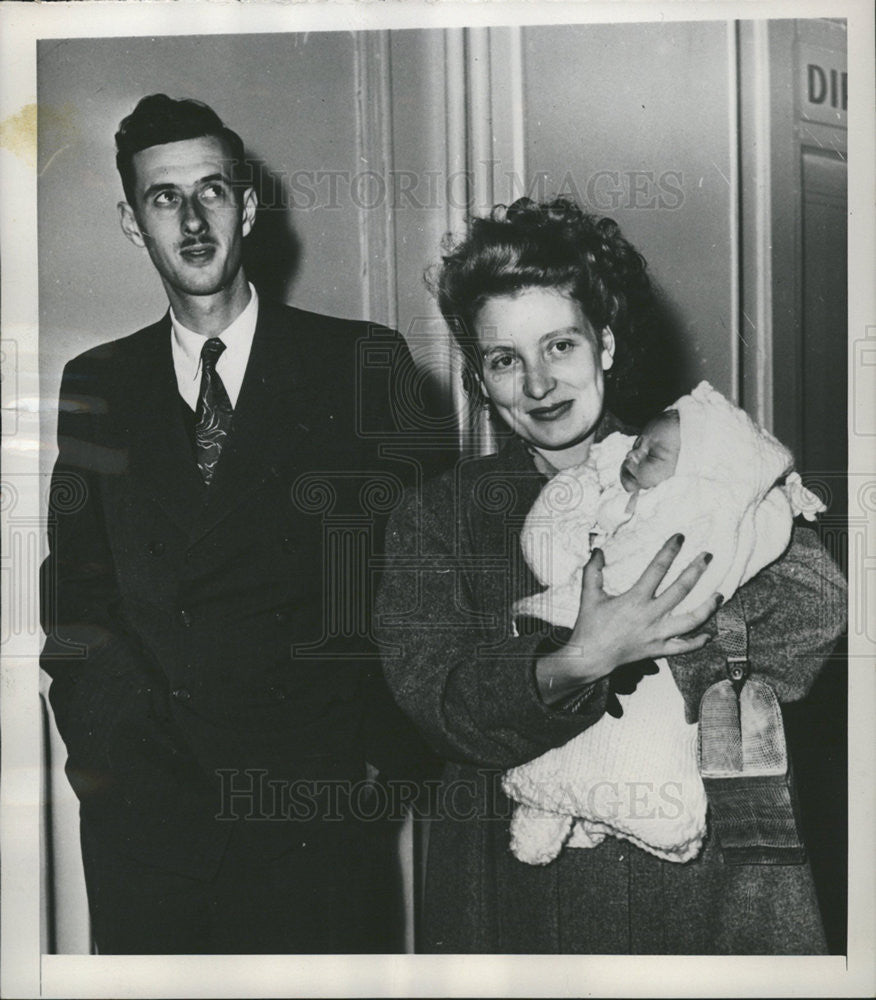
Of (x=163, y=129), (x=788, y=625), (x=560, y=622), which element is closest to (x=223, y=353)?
(x=163, y=129)

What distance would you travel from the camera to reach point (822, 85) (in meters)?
1.22

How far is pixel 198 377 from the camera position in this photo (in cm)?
122

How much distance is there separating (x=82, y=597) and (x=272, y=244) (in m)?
0.52

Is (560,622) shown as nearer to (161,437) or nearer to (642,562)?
(642,562)

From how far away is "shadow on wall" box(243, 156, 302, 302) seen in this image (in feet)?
3.99

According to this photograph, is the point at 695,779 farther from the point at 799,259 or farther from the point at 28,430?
the point at 28,430

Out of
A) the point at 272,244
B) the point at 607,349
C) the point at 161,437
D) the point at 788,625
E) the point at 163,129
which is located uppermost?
the point at 163,129

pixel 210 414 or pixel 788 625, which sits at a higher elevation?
pixel 210 414

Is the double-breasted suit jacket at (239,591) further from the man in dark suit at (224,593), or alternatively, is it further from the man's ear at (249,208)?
the man's ear at (249,208)

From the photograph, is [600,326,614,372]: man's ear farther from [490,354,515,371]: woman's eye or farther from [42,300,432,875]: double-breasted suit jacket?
[42,300,432,875]: double-breasted suit jacket

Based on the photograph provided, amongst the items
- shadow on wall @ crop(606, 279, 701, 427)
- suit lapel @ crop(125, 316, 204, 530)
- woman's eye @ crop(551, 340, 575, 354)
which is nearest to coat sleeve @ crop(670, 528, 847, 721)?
shadow on wall @ crop(606, 279, 701, 427)

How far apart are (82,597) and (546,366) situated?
0.67 meters

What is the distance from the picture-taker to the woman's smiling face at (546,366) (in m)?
1.16

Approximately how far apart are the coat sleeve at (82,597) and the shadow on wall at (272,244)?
26 centimetres
